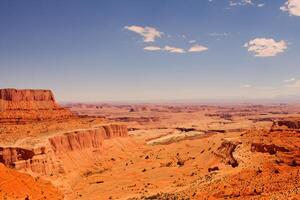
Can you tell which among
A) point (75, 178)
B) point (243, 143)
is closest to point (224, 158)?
point (243, 143)

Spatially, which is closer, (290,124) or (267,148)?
(267,148)

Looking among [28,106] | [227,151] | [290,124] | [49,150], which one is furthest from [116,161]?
[290,124]

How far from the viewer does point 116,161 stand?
261 ft

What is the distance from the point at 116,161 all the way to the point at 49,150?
19254 millimetres

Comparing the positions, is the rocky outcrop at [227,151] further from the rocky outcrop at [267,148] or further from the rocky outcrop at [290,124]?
the rocky outcrop at [290,124]

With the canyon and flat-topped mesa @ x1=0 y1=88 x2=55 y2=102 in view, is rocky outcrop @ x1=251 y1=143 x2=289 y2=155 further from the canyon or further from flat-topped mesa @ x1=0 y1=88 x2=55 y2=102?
flat-topped mesa @ x1=0 y1=88 x2=55 y2=102

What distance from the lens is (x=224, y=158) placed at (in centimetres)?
6322

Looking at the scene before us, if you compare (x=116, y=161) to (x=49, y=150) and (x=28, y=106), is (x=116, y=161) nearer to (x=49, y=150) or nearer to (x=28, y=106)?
(x=49, y=150)

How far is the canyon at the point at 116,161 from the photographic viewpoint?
42.9 m

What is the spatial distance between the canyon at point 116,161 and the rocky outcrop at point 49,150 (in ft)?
0.47

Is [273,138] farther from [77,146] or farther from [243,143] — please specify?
[77,146]

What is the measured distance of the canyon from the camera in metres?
42.9

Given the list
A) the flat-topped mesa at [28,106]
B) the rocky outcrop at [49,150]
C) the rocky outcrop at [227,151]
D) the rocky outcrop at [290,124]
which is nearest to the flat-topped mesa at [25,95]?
the flat-topped mesa at [28,106]

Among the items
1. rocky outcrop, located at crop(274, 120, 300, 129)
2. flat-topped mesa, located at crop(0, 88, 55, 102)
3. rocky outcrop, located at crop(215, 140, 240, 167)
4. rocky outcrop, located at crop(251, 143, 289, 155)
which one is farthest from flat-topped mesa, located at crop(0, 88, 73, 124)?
rocky outcrop, located at crop(274, 120, 300, 129)
